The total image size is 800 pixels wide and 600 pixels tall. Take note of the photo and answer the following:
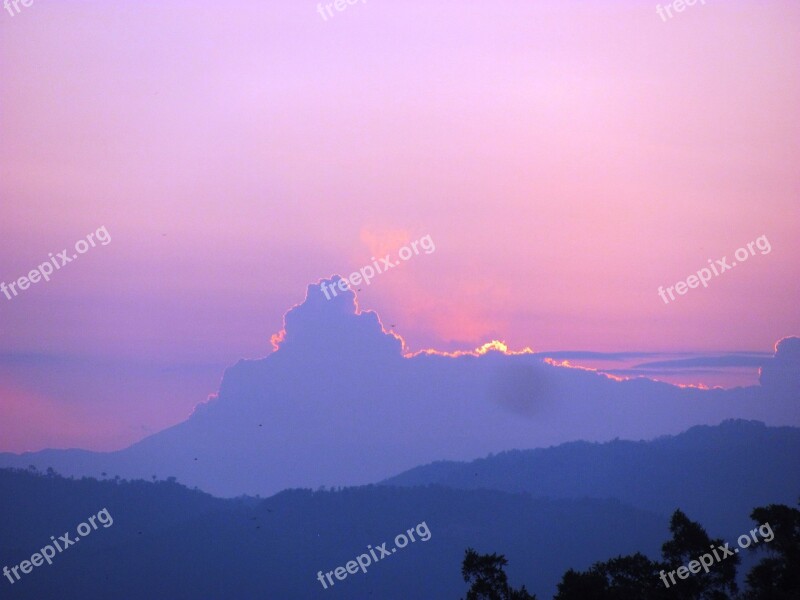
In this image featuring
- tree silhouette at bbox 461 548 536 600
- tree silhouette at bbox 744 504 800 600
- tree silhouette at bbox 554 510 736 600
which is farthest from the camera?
tree silhouette at bbox 461 548 536 600

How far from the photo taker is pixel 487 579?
44.7 meters

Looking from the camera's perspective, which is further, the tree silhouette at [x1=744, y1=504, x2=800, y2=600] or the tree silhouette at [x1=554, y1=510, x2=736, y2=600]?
the tree silhouette at [x1=554, y1=510, x2=736, y2=600]

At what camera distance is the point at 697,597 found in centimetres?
4191

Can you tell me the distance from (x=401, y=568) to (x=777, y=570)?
15229 centimetres

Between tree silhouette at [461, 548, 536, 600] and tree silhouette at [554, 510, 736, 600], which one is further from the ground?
tree silhouette at [461, 548, 536, 600]

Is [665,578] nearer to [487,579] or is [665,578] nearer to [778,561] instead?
[778,561]

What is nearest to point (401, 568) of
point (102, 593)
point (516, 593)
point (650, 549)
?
point (650, 549)

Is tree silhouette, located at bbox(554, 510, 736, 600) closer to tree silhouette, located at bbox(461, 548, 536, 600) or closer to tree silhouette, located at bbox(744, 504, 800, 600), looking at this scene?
tree silhouette, located at bbox(744, 504, 800, 600)

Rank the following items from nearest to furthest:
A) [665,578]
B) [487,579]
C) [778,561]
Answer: [778,561] < [665,578] < [487,579]

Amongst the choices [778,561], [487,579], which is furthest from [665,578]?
[487,579]

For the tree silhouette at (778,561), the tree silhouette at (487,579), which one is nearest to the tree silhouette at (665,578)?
the tree silhouette at (778,561)

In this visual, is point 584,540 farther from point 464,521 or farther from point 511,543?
point 464,521

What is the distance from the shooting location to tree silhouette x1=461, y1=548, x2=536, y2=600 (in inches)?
1747

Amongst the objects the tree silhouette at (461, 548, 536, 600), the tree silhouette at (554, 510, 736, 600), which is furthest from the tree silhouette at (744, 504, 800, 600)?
the tree silhouette at (461, 548, 536, 600)
